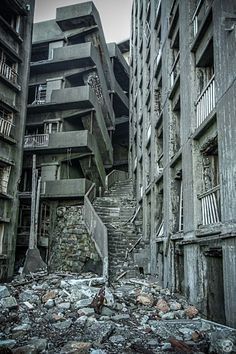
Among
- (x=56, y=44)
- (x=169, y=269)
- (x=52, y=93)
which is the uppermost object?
(x=56, y=44)

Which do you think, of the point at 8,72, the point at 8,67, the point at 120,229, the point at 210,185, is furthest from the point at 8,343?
the point at 8,67

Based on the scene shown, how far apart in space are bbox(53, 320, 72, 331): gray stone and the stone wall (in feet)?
20.0

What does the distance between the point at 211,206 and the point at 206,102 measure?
9.20 ft

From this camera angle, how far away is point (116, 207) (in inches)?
716

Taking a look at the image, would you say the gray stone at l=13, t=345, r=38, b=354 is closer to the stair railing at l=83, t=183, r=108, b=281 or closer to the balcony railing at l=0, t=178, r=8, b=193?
the stair railing at l=83, t=183, r=108, b=281

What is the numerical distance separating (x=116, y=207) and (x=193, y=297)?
35.5ft

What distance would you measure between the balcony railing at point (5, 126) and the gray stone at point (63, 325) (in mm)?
13416

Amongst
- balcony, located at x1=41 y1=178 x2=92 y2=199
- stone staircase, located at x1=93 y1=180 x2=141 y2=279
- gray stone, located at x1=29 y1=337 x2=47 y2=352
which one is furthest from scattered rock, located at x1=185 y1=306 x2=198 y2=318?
balcony, located at x1=41 y1=178 x2=92 y2=199

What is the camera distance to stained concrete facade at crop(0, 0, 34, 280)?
16828 mm

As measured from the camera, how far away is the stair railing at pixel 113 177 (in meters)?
24.1

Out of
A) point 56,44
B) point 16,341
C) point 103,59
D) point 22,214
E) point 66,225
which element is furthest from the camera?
point 103,59


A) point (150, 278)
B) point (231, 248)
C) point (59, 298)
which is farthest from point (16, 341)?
point (150, 278)

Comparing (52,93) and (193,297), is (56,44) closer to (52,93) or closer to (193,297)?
(52,93)

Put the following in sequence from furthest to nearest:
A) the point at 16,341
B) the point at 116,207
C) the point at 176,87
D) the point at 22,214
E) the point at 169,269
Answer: the point at 22,214
the point at 116,207
the point at 176,87
the point at 169,269
the point at 16,341
